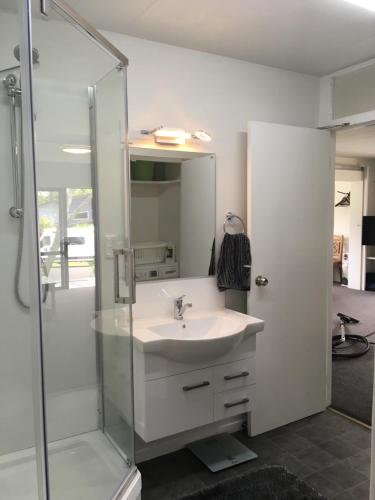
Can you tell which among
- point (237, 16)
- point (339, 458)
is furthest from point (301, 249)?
point (237, 16)

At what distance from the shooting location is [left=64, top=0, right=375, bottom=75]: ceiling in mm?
2059

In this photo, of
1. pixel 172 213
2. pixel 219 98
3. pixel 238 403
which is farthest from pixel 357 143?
pixel 238 403

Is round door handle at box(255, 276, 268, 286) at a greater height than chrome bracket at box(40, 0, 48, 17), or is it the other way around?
chrome bracket at box(40, 0, 48, 17)

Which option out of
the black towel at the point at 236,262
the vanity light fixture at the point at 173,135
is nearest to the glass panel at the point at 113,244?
the vanity light fixture at the point at 173,135

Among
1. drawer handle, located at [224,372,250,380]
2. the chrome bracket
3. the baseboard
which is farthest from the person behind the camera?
the baseboard

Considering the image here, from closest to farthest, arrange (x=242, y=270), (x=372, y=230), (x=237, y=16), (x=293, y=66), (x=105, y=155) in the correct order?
(x=237, y=16), (x=105, y=155), (x=242, y=270), (x=293, y=66), (x=372, y=230)

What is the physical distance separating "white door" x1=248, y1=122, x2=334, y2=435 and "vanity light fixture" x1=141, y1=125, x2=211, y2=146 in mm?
347

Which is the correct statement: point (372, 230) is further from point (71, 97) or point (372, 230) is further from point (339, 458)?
point (71, 97)

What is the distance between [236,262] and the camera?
2.79 meters

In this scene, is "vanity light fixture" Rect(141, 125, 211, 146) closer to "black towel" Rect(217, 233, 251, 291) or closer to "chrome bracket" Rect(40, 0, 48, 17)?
"black towel" Rect(217, 233, 251, 291)

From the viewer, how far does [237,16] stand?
2.17 m

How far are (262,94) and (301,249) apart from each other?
1133 mm

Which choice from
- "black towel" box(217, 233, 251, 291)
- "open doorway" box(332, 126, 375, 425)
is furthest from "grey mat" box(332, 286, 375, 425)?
"black towel" box(217, 233, 251, 291)

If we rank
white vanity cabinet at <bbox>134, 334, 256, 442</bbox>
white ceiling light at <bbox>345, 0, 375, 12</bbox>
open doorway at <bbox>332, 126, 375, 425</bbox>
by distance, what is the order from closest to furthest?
white ceiling light at <bbox>345, 0, 375, 12</bbox> → white vanity cabinet at <bbox>134, 334, 256, 442</bbox> → open doorway at <bbox>332, 126, 375, 425</bbox>
